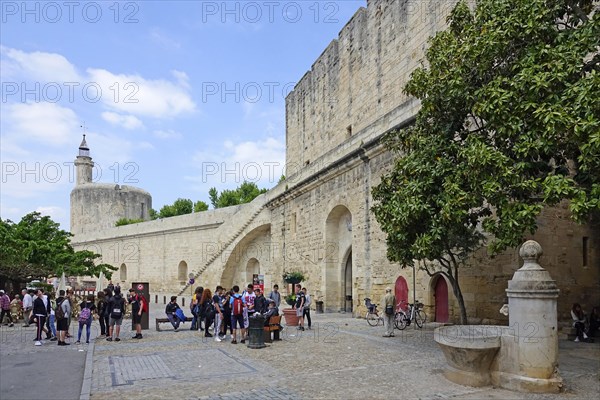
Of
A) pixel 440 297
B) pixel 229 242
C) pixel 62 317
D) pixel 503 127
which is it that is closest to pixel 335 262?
pixel 440 297

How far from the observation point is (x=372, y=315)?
49.6ft

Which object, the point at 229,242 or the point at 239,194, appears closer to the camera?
the point at 229,242

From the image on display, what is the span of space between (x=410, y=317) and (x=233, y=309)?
5.28m

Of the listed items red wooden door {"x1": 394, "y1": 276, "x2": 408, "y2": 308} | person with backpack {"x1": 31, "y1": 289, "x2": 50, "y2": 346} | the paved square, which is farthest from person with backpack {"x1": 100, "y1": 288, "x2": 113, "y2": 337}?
red wooden door {"x1": 394, "y1": 276, "x2": 408, "y2": 308}

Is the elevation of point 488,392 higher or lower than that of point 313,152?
lower

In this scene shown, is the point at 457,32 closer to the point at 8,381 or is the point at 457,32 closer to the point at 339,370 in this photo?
the point at 339,370

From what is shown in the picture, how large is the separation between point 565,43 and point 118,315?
1085 cm

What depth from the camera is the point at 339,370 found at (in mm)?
8039

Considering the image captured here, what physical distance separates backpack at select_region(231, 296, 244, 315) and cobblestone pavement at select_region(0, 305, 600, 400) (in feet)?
2.55

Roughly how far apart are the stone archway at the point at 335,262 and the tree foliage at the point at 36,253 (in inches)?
350

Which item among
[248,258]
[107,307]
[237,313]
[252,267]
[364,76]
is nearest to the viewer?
[237,313]

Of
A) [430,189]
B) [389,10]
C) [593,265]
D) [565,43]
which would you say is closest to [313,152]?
[389,10]

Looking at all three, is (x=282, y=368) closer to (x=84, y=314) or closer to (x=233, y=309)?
(x=233, y=309)

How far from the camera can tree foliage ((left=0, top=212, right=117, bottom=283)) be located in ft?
56.2
